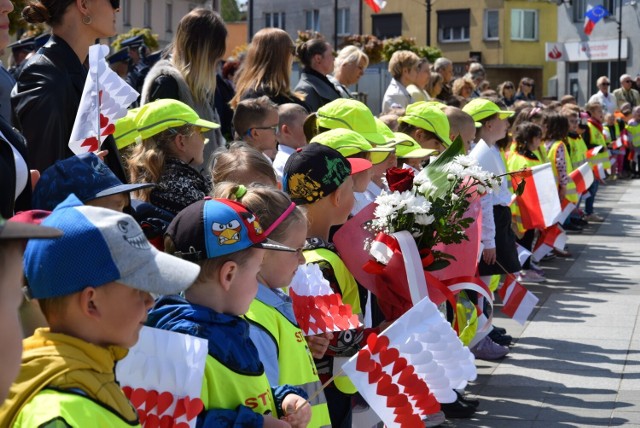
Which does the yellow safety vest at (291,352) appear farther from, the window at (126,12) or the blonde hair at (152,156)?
the window at (126,12)

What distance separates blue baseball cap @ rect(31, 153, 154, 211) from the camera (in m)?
3.65

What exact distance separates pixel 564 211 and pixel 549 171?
360cm

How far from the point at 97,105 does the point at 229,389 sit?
1884mm

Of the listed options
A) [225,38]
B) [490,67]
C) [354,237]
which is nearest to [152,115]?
[354,237]

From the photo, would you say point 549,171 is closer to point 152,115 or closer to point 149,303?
point 152,115

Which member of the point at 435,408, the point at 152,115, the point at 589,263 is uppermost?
the point at 152,115

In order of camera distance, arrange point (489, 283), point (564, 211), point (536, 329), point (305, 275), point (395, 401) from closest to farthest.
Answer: point (395, 401), point (305, 275), point (489, 283), point (536, 329), point (564, 211)

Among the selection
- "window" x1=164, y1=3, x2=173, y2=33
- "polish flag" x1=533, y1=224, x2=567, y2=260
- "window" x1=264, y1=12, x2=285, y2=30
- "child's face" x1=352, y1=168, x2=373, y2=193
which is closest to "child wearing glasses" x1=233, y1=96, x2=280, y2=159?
"child's face" x1=352, y1=168, x2=373, y2=193

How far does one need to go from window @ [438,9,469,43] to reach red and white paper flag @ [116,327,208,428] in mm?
58287

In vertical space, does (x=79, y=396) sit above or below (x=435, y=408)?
above

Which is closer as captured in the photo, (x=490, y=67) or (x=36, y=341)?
(x=36, y=341)

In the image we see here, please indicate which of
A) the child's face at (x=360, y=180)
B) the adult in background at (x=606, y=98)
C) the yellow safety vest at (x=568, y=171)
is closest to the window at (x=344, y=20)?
the adult in background at (x=606, y=98)

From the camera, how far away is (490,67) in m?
59.8

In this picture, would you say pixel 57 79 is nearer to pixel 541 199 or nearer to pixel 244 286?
Answer: pixel 244 286
